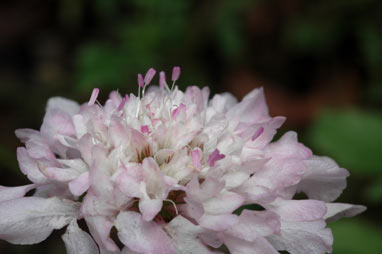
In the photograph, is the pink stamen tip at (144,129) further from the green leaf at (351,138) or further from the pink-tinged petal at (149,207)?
the green leaf at (351,138)

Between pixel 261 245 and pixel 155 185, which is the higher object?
pixel 155 185

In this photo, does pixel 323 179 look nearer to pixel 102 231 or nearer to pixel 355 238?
pixel 102 231

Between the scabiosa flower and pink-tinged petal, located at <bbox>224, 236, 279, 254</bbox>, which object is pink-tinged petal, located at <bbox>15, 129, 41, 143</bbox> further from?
pink-tinged petal, located at <bbox>224, 236, 279, 254</bbox>

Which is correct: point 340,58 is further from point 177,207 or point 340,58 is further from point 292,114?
point 177,207

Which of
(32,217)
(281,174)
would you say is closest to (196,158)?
(281,174)

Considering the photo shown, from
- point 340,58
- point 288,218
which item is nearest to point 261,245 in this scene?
point 288,218

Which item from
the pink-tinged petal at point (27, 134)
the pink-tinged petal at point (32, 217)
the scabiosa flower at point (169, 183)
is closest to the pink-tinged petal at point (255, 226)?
the scabiosa flower at point (169, 183)

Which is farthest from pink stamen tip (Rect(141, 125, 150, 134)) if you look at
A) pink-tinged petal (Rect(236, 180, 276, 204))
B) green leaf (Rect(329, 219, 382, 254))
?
green leaf (Rect(329, 219, 382, 254))
